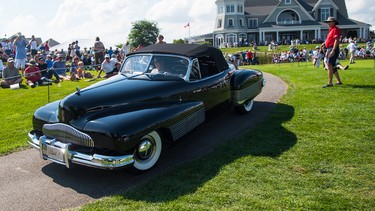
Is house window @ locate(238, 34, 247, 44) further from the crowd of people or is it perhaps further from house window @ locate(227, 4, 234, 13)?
the crowd of people

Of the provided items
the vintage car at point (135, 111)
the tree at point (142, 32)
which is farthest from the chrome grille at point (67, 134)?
the tree at point (142, 32)

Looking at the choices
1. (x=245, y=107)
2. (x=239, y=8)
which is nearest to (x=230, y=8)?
(x=239, y=8)

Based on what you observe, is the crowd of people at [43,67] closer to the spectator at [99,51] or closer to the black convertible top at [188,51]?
the spectator at [99,51]

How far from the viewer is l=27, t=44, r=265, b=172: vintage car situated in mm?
4562

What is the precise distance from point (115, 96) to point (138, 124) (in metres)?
0.73

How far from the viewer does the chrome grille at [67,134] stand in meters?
4.60

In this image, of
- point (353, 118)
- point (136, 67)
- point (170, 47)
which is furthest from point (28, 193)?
point (353, 118)

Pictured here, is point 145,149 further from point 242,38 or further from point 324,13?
point 324,13

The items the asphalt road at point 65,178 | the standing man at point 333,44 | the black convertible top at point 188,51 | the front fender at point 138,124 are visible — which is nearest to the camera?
the asphalt road at point 65,178

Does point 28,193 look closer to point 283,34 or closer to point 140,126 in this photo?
point 140,126

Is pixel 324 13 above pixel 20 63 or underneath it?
above

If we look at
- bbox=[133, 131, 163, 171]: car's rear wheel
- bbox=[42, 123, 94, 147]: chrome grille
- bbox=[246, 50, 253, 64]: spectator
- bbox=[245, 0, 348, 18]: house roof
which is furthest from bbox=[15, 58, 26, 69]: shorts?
bbox=[245, 0, 348, 18]: house roof

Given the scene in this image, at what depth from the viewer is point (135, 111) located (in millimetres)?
5016

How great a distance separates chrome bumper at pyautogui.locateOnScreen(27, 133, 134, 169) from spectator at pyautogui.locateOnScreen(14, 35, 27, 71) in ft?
41.7
